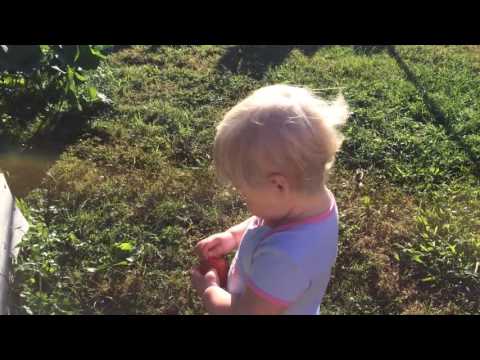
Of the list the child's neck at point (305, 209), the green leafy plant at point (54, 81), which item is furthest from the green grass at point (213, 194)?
the child's neck at point (305, 209)

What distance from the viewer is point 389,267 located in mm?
2934

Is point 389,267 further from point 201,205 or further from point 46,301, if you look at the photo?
point 46,301

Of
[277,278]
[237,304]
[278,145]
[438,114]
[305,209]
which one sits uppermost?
[438,114]

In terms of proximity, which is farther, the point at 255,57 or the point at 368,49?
the point at 368,49

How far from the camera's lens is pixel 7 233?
2561 millimetres

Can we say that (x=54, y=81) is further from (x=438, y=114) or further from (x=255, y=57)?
(x=438, y=114)

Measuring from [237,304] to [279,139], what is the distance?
50 centimetres

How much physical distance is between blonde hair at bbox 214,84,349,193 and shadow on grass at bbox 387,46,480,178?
2557mm

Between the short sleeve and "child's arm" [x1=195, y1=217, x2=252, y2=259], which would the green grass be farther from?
the short sleeve

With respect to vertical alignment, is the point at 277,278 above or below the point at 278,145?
below

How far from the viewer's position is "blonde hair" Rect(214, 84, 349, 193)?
140cm

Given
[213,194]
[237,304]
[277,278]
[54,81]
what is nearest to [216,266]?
[237,304]

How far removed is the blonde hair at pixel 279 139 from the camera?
140 centimetres

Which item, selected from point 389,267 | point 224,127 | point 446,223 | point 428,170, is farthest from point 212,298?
point 428,170
